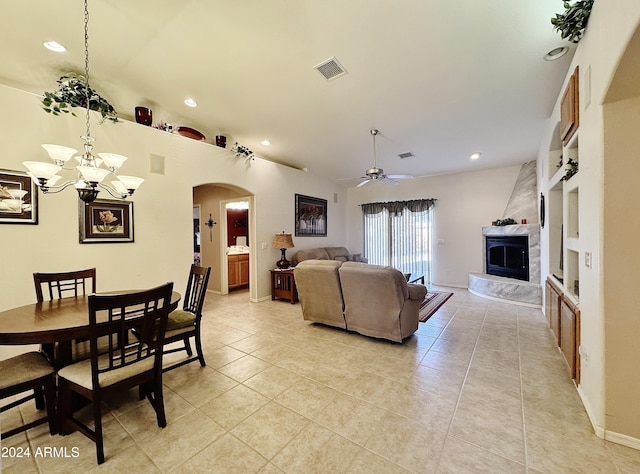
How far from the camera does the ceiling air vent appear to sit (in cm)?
270

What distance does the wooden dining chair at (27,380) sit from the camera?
1.61 m

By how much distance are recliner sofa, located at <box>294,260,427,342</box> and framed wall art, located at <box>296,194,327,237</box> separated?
2.83 m

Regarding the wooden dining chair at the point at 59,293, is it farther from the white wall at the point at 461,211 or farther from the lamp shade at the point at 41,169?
the white wall at the point at 461,211

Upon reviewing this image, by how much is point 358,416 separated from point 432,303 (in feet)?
11.6

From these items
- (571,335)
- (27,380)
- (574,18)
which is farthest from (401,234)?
(27,380)

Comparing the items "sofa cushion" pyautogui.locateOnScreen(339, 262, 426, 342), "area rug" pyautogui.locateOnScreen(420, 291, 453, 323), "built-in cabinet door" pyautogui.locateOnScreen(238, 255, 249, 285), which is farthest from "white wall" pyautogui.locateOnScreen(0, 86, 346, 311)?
"area rug" pyautogui.locateOnScreen(420, 291, 453, 323)

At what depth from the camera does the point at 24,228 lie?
2.70 meters

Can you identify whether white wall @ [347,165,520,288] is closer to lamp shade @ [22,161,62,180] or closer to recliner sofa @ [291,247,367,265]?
recliner sofa @ [291,247,367,265]

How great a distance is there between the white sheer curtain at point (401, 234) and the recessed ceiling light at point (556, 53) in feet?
14.6

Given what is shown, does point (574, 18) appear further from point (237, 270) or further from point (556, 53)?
point (237, 270)

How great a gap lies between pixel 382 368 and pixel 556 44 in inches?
138

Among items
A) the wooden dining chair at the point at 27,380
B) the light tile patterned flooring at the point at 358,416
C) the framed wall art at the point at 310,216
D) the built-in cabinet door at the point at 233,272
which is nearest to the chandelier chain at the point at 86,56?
the wooden dining chair at the point at 27,380

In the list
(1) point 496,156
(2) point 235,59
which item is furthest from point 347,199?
(2) point 235,59

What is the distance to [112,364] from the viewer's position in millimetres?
1674
